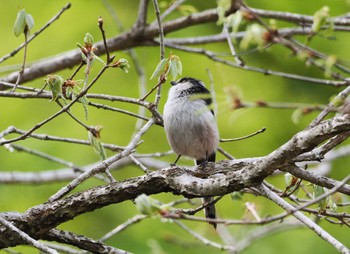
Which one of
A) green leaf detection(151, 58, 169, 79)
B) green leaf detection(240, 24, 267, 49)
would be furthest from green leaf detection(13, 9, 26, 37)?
green leaf detection(240, 24, 267, 49)

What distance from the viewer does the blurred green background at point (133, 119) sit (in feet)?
27.0

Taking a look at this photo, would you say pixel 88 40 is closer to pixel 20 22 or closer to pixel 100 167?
pixel 20 22

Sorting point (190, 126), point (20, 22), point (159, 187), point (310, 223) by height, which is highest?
point (190, 126)

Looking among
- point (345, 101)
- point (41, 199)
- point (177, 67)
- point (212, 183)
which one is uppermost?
point (41, 199)

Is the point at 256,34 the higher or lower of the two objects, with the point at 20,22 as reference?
lower

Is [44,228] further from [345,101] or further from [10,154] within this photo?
[10,154]

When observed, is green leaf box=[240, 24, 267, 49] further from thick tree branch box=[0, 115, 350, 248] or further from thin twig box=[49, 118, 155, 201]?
thin twig box=[49, 118, 155, 201]

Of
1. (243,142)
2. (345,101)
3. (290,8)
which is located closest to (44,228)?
(345,101)

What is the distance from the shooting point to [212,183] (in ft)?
10.5

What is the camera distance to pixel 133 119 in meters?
8.66

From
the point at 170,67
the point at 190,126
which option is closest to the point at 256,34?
the point at 170,67

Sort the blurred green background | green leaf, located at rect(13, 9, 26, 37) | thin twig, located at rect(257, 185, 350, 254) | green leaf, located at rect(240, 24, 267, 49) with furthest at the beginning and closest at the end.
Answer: the blurred green background, green leaf, located at rect(13, 9, 26, 37), green leaf, located at rect(240, 24, 267, 49), thin twig, located at rect(257, 185, 350, 254)

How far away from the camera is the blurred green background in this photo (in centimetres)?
824

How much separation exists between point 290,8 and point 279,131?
152 cm
